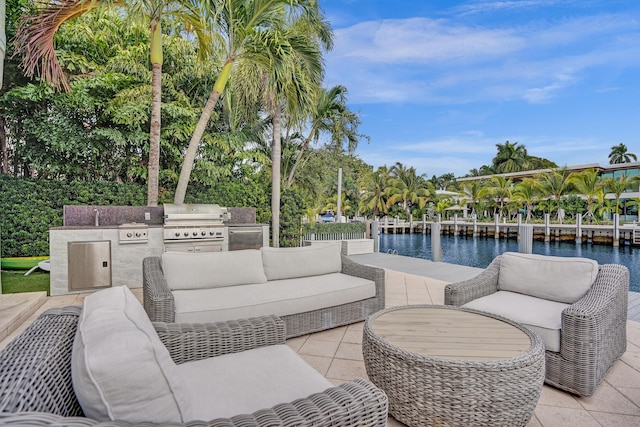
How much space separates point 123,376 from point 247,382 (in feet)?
2.20

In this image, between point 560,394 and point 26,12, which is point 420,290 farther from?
point 26,12

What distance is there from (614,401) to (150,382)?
2.55 meters

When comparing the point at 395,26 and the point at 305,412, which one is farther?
the point at 395,26

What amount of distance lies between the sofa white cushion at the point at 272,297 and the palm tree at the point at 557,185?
72.8ft

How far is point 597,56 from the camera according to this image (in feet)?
41.8

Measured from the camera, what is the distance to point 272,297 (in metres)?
2.70

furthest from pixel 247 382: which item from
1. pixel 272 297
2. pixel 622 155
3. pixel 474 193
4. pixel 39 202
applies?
pixel 622 155

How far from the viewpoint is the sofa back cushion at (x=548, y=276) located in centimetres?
247

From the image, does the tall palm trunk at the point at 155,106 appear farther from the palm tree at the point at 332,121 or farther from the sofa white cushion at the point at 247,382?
the sofa white cushion at the point at 247,382

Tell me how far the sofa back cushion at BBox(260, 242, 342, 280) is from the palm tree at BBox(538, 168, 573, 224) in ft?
72.1

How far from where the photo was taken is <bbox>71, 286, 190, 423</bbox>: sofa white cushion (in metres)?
0.80

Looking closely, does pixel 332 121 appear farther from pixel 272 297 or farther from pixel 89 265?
pixel 272 297

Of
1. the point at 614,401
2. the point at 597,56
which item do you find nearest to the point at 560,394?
the point at 614,401

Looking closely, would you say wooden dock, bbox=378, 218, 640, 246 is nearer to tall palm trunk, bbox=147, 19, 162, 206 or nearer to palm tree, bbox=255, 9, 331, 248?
palm tree, bbox=255, 9, 331, 248
